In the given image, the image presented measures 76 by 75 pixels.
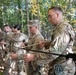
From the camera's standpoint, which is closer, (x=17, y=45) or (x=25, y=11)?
(x=17, y=45)

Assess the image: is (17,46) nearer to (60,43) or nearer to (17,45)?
(17,45)

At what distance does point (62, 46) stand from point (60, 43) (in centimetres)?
6

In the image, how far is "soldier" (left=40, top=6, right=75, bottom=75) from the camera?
3.83 meters

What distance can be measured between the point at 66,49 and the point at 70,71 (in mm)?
426

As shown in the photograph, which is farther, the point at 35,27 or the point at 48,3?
the point at 48,3

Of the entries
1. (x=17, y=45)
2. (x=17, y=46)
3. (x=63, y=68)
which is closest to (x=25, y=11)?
(x=17, y=45)

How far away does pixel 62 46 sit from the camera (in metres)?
3.84

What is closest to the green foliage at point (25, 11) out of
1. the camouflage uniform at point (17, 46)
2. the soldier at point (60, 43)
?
the camouflage uniform at point (17, 46)

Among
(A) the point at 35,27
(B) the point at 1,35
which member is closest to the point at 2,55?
(B) the point at 1,35

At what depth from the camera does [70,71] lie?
163 inches

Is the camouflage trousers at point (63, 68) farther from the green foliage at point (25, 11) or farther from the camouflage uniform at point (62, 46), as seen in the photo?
the green foliage at point (25, 11)

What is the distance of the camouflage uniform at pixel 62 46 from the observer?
382 cm

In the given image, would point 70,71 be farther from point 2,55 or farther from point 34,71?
point 2,55

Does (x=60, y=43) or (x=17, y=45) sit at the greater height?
(x=60, y=43)
